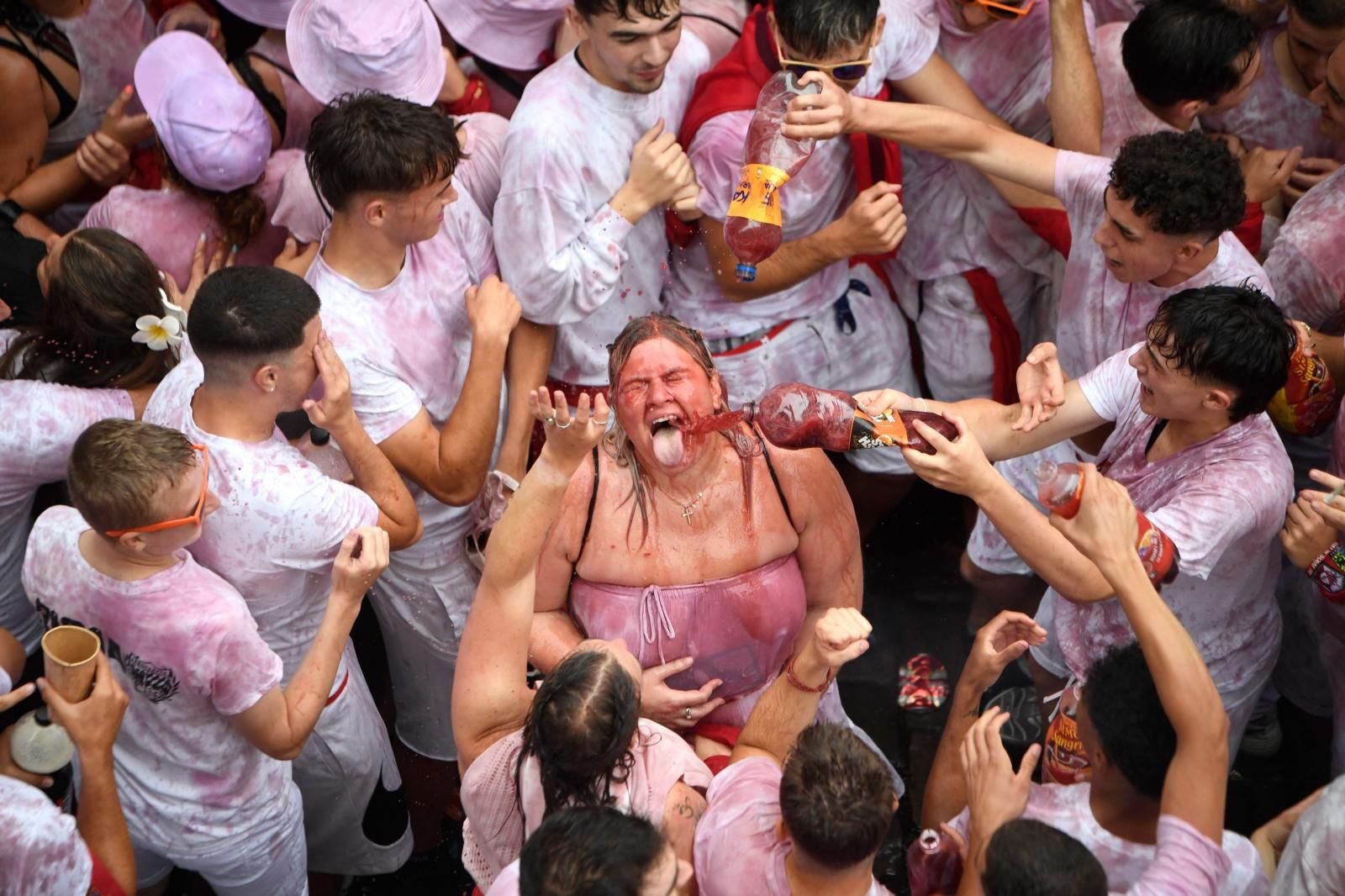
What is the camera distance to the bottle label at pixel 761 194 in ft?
11.6

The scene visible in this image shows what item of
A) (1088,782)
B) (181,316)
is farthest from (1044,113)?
(181,316)

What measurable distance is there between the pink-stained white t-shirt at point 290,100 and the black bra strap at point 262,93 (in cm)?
3

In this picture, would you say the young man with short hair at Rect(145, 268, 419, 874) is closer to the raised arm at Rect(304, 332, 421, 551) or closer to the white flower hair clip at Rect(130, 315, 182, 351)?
the raised arm at Rect(304, 332, 421, 551)

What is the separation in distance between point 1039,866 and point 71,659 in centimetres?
202

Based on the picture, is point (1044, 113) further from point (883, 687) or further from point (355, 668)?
point (355, 668)

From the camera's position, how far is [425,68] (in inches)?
163

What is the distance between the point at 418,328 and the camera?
3797 millimetres

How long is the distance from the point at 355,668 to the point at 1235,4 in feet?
11.4

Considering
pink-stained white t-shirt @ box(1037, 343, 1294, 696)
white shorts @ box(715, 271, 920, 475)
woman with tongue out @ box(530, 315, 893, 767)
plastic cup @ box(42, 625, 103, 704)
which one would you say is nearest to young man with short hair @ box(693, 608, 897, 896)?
woman with tongue out @ box(530, 315, 893, 767)

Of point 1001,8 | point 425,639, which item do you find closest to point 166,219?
point 425,639

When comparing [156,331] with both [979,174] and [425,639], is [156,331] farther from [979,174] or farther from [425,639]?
[979,174]

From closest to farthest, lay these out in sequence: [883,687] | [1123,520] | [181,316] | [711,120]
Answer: [1123,520], [181,316], [711,120], [883,687]

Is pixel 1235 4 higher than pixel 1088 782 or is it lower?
higher

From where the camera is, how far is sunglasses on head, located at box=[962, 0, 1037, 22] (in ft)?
12.8
